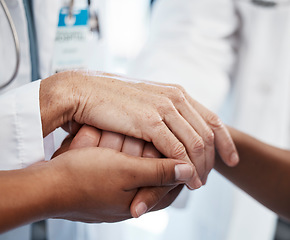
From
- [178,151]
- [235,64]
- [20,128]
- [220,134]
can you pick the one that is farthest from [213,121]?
[235,64]

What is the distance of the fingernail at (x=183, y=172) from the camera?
529 mm

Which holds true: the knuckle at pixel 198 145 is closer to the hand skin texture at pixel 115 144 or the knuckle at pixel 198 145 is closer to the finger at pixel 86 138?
the hand skin texture at pixel 115 144

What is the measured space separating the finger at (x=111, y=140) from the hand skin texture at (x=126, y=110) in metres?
0.02

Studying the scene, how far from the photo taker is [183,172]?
53 cm

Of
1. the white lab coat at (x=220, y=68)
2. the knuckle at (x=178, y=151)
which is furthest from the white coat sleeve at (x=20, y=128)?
the white lab coat at (x=220, y=68)

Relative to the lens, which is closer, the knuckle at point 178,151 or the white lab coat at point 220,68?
the knuckle at point 178,151

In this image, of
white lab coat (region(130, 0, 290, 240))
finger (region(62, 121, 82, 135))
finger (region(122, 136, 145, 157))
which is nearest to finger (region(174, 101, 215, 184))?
finger (region(122, 136, 145, 157))

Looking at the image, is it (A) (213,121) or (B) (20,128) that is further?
(A) (213,121)

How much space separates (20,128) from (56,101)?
0.07m

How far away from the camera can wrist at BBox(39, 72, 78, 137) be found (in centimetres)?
54

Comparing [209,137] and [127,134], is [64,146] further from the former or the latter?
[209,137]

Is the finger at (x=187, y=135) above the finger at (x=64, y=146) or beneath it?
above

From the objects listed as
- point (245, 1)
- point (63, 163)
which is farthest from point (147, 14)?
point (63, 163)

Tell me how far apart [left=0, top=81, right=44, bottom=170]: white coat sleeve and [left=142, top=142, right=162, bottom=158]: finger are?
0.19 meters
